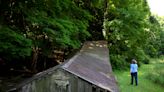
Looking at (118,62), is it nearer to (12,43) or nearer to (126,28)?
(126,28)

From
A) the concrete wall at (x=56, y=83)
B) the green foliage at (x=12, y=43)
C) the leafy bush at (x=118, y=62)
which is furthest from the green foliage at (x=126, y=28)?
the concrete wall at (x=56, y=83)

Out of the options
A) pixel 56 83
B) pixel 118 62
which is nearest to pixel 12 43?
pixel 56 83

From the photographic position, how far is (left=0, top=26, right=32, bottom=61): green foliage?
677 inches

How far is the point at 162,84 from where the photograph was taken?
2672cm

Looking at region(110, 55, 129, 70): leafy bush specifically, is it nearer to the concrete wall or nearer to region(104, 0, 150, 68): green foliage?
region(104, 0, 150, 68): green foliage

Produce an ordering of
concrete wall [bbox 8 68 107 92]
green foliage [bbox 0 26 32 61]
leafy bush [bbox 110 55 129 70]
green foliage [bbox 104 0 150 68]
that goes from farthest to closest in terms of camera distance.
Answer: leafy bush [bbox 110 55 129 70] < green foliage [bbox 104 0 150 68] < green foliage [bbox 0 26 32 61] < concrete wall [bbox 8 68 107 92]

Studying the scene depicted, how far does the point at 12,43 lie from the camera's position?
57.6ft

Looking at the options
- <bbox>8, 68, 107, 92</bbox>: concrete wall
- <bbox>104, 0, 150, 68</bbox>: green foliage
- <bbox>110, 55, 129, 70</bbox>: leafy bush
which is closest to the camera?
<bbox>8, 68, 107, 92</bbox>: concrete wall

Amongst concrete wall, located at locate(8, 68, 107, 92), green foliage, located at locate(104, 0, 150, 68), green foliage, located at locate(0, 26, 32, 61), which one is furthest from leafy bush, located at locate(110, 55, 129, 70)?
concrete wall, located at locate(8, 68, 107, 92)

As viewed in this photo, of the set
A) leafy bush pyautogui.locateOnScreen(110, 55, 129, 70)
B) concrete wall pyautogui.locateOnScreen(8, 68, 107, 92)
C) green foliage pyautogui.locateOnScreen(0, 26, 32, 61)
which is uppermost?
green foliage pyautogui.locateOnScreen(0, 26, 32, 61)

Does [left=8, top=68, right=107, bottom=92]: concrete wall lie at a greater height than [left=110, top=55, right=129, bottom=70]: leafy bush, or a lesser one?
greater

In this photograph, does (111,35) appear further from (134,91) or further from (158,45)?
(158,45)

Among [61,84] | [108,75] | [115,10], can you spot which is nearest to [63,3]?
[108,75]

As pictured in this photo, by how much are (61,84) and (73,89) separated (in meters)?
0.59
